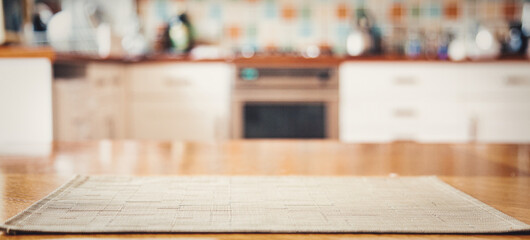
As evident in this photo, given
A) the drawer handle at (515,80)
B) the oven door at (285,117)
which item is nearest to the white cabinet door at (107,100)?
the oven door at (285,117)

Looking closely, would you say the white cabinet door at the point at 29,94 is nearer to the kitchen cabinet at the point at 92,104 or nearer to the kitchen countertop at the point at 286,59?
the kitchen cabinet at the point at 92,104

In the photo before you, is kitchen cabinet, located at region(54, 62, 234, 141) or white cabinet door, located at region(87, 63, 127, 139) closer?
white cabinet door, located at region(87, 63, 127, 139)

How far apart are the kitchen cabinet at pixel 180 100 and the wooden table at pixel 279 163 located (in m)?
2.08

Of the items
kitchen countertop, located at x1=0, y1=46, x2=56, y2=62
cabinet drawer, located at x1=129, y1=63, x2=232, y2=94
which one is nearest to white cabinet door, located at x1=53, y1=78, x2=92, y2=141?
kitchen countertop, located at x1=0, y1=46, x2=56, y2=62

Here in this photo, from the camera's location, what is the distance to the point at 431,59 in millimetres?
2896

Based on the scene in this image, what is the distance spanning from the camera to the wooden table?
22.2 inches

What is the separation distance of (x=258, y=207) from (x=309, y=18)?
3307 millimetres

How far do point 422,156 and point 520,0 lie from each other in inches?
131

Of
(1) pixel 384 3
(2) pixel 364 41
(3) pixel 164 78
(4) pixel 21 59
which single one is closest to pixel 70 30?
(3) pixel 164 78

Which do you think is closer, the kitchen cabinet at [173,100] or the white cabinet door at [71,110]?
the white cabinet door at [71,110]

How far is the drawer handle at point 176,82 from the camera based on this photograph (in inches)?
118

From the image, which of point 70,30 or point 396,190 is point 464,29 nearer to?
point 70,30

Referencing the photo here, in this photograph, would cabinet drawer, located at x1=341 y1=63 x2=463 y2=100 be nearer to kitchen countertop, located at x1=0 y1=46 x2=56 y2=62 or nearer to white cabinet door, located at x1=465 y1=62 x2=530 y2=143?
white cabinet door, located at x1=465 y1=62 x2=530 y2=143

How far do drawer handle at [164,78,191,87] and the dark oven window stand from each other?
373 millimetres
